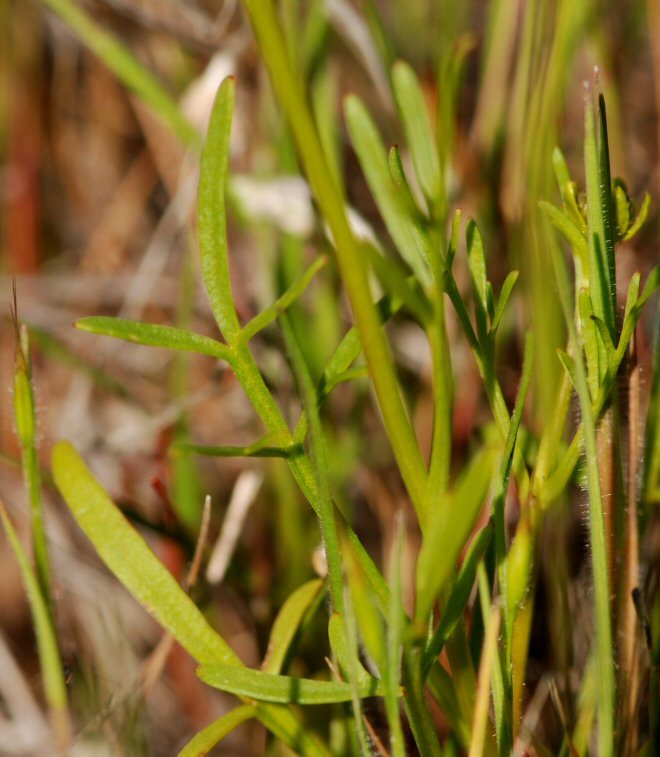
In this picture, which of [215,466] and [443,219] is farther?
[215,466]

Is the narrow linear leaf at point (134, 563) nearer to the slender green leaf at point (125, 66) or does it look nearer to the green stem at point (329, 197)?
the green stem at point (329, 197)

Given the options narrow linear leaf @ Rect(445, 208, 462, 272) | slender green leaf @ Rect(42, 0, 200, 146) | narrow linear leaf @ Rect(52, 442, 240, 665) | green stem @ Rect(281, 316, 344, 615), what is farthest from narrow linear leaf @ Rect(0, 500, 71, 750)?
slender green leaf @ Rect(42, 0, 200, 146)

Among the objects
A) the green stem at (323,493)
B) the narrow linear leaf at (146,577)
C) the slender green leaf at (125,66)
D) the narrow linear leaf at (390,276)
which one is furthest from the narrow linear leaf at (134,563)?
the slender green leaf at (125,66)

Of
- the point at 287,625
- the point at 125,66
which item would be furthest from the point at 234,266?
the point at 287,625

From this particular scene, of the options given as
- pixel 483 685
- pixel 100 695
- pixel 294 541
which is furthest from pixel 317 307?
pixel 483 685

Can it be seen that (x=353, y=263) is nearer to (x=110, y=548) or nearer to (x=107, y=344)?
(x=110, y=548)
